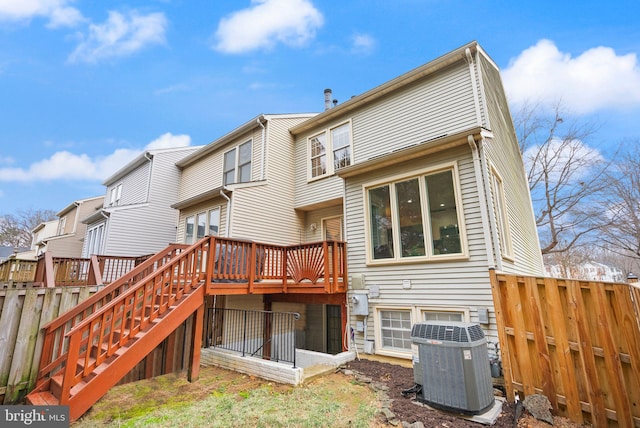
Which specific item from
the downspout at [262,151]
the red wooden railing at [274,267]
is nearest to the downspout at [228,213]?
the downspout at [262,151]

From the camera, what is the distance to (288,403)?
400cm

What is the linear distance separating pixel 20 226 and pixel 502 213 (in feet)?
158

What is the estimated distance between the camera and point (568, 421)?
3.41m

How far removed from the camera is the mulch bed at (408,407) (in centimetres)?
339

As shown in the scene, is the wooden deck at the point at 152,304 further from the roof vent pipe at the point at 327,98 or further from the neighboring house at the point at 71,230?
the neighboring house at the point at 71,230

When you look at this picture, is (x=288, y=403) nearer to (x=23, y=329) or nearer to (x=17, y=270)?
(x=23, y=329)

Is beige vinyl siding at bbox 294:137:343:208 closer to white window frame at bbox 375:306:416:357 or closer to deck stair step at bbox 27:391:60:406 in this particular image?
white window frame at bbox 375:306:416:357

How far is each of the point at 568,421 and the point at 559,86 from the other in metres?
20.6

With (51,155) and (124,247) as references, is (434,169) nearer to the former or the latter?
(124,247)

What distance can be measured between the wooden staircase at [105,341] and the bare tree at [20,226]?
40476 mm

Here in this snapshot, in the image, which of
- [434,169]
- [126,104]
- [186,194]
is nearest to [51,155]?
[126,104]

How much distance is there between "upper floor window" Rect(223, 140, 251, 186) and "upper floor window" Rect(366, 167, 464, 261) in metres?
5.62

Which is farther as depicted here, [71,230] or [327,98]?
[71,230]

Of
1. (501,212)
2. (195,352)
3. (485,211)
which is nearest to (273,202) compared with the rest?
(195,352)
